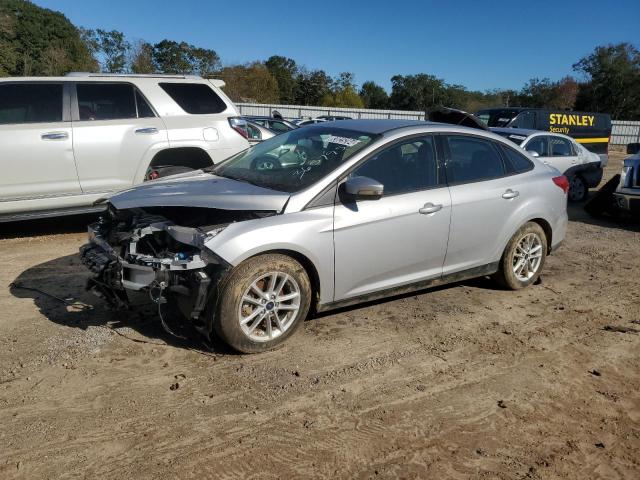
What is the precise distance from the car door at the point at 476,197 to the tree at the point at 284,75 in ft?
203

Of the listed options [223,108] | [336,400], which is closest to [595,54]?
[223,108]

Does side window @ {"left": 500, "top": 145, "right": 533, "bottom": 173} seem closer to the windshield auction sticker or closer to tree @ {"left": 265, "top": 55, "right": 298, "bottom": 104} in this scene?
the windshield auction sticker

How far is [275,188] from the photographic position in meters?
4.16

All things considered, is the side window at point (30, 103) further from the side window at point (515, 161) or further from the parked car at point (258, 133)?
the side window at point (515, 161)

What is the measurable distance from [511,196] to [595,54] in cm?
5854

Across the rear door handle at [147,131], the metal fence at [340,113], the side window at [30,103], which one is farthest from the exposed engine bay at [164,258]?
the metal fence at [340,113]

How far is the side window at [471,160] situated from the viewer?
4840mm

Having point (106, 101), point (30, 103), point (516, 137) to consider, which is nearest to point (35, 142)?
point (30, 103)

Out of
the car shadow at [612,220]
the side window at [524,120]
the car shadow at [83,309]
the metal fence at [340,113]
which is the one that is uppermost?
the metal fence at [340,113]

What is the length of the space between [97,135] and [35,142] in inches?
26.7

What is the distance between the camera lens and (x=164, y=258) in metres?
3.67

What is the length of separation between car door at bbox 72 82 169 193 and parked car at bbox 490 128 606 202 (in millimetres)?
6488

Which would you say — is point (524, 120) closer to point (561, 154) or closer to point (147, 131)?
point (561, 154)

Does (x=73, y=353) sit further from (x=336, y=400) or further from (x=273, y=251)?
(x=336, y=400)
